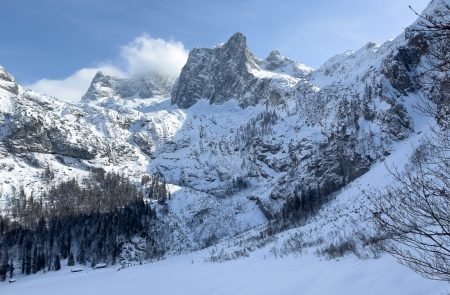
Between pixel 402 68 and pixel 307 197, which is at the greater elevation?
pixel 402 68

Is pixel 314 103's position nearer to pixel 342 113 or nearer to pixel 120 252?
pixel 342 113

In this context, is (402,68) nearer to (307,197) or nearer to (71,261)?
(307,197)

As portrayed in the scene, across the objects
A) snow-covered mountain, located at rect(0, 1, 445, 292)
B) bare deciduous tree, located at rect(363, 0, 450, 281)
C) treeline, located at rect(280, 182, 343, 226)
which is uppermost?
snow-covered mountain, located at rect(0, 1, 445, 292)

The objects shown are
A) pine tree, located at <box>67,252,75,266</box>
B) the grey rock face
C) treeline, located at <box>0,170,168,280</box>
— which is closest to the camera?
pine tree, located at <box>67,252,75,266</box>

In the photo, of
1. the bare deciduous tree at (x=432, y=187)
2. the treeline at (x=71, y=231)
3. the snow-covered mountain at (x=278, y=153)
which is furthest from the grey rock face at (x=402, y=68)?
the bare deciduous tree at (x=432, y=187)

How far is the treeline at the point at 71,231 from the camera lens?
96125 millimetres

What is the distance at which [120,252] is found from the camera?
99750 mm

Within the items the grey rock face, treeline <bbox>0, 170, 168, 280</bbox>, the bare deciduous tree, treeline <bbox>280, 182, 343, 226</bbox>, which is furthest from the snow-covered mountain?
the bare deciduous tree

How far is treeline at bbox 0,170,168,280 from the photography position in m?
96.1

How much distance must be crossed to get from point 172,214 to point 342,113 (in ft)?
203

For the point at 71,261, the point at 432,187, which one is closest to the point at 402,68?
the point at 71,261

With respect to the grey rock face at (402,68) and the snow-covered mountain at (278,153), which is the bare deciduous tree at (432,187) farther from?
the grey rock face at (402,68)

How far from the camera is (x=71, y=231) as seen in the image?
361ft

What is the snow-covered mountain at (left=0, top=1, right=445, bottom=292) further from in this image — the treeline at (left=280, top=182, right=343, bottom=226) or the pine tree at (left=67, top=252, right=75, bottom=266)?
the pine tree at (left=67, top=252, right=75, bottom=266)
